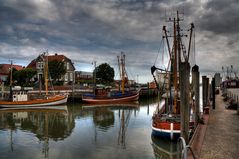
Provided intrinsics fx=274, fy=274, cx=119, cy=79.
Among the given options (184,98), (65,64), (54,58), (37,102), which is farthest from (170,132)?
(54,58)

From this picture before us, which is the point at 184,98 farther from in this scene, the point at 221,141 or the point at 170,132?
the point at 170,132

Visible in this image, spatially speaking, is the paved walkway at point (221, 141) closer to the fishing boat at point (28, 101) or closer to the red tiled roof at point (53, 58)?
the fishing boat at point (28, 101)

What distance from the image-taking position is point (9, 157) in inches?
685

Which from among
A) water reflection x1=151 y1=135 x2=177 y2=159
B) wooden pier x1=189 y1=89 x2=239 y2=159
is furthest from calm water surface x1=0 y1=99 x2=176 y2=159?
wooden pier x1=189 y1=89 x2=239 y2=159

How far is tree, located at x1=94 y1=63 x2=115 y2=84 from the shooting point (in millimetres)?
112688

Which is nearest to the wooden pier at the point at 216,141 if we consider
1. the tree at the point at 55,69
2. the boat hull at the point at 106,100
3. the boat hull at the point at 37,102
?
the boat hull at the point at 37,102

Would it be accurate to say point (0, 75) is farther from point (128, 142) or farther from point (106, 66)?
point (128, 142)

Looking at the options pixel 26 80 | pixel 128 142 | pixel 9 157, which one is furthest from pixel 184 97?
pixel 26 80

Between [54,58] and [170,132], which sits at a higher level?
[54,58]

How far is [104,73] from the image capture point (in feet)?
370

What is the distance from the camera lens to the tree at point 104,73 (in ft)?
370

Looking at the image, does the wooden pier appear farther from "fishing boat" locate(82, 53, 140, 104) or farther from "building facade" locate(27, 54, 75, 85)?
"building facade" locate(27, 54, 75, 85)

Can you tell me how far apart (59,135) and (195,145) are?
15.1 m

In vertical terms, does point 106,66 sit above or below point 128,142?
above
